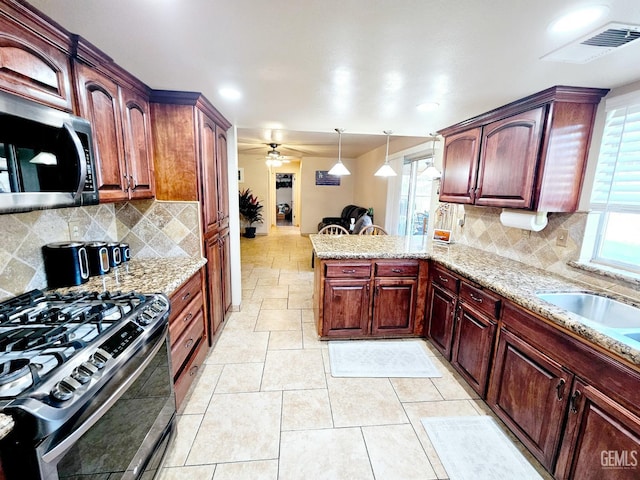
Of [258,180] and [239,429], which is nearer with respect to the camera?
[239,429]

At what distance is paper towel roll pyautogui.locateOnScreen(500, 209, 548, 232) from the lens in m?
2.04

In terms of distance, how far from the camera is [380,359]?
2.48 m

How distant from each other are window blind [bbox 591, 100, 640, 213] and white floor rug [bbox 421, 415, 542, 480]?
5.27 feet

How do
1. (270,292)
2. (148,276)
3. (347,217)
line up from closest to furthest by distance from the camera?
(148,276)
(270,292)
(347,217)

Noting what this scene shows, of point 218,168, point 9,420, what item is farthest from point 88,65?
point 9,420

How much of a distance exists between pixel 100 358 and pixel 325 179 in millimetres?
7602

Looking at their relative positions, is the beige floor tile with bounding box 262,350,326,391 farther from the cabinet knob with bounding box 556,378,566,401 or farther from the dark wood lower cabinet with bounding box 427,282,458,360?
the cabinet knob with bounding box 556,378,566,401

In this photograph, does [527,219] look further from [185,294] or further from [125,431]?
[125,431]

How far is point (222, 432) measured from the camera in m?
1.73

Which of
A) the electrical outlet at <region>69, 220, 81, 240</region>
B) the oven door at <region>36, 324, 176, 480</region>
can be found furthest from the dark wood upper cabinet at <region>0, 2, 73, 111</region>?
the oven door at <region>36, 324, 176, 480</region>

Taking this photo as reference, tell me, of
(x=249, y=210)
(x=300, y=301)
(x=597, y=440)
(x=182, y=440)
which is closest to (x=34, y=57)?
(x=182, y=440)

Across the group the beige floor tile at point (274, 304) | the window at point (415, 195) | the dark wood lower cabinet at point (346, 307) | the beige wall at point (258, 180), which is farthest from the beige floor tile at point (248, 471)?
the beige wall at point (258, 180)

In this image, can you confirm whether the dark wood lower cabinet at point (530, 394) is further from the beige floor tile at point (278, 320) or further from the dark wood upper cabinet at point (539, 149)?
the beige floor tile at point (278, 320)

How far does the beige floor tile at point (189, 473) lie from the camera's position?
1.46 metres
